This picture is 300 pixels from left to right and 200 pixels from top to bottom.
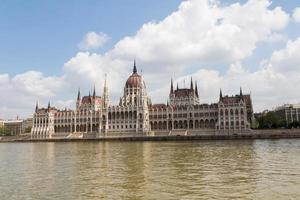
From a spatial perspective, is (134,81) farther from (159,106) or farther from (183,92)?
(183,92)


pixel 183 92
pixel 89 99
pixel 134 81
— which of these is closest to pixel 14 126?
pixel 89 99

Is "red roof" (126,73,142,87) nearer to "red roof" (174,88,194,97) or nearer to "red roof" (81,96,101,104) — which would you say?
"red roof" (174,88,194,97)

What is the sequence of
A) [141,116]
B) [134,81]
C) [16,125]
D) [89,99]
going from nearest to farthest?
[141,116], [134,81], [89,99], [16,125]

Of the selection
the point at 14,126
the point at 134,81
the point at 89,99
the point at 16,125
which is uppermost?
the point at 134,81

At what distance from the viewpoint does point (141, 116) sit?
120m

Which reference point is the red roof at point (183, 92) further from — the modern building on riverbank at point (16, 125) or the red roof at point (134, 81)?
the modern building on riverbank at point (16, 125)

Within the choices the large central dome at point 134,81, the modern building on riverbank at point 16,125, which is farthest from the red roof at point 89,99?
the modern building on riverbank at point 16,125

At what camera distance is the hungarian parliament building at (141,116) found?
10838cm

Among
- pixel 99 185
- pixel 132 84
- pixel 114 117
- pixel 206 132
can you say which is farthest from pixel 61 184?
pixel 132 84

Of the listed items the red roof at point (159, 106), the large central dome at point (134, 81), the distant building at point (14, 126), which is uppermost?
the large central dome at point (134, 81)

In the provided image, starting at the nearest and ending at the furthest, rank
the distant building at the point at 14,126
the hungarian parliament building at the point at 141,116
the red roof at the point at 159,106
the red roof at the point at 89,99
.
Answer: the hungarian parliament building at the point at 141,116, the red roof at the point at 159,106, the red roof at the point at 89,99, the distant building at the point at 14,126

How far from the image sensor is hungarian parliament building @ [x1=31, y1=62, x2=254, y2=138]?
356 ft

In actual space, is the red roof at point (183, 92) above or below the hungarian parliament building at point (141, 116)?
above

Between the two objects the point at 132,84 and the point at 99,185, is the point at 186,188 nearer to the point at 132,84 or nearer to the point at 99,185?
the point at 99,185
